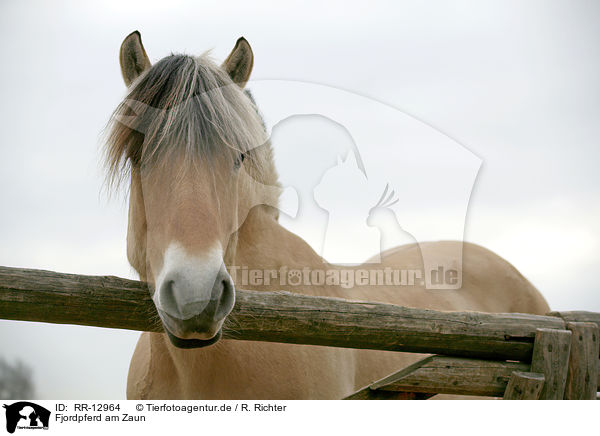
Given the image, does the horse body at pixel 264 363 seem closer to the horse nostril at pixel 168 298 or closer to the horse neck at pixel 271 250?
the horse neck at pixel 271 250

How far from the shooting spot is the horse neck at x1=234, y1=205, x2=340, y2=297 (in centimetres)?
278

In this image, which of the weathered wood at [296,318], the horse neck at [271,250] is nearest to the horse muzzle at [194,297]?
the weathered wood at [296,318]

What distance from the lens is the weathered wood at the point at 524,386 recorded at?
255 centimetres

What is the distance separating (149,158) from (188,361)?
1.03 metres

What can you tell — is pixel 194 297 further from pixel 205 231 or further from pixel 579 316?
pixel 579 316

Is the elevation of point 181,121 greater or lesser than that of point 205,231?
greater

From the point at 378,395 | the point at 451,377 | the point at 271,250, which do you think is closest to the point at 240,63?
the point at 271,250

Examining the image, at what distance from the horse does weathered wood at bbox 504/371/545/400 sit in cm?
92

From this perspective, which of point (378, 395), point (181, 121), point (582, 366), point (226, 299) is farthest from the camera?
point (582, 366)

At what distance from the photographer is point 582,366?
105 inches
